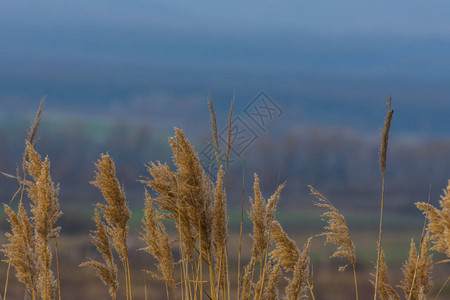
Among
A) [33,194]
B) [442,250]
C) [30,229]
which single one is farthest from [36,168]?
[442,250]

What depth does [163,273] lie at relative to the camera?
321cm

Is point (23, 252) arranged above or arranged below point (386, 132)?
below

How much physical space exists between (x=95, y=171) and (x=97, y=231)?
468 mm

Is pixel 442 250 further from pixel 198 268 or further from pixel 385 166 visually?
pixel 198 268

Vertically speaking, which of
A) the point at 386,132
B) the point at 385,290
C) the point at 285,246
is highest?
the point at 386,132

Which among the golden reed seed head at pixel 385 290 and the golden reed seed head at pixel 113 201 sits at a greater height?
the golden reed seed head at pixel 113 201

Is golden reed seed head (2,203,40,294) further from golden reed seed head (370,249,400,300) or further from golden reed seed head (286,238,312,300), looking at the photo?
golden reed seed head (370,249,400,300)

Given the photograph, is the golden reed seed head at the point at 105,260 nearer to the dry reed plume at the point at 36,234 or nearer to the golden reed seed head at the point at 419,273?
the dry reed plume at the point at 36,234

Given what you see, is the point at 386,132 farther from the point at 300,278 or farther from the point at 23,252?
the point at 23,252

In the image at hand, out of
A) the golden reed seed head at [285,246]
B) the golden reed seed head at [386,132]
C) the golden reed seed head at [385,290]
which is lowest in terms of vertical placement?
the golden reed seed head at [385,290]

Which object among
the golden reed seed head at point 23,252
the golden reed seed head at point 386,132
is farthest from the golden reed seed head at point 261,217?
the golden reed seed head at point 23,252

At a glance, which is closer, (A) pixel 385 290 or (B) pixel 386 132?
Answer: (B) pixel 386 132

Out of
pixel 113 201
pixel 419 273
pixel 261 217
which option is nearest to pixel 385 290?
pixel 419 273

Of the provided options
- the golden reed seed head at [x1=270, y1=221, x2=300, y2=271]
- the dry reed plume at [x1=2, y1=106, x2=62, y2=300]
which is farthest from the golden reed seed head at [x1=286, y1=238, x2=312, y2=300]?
the dry reed plume at [x1=2, y1=106, x2=62, y2=300]
